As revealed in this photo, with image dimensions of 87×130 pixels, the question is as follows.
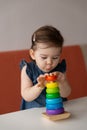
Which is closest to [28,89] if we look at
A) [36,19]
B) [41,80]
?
[41,80]

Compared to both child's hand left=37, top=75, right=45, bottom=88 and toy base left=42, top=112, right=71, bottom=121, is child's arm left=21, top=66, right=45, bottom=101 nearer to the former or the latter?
child's hand left=37, top=75, right=45, bottom=88

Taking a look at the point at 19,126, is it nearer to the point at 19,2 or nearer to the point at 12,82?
the point at 12,82

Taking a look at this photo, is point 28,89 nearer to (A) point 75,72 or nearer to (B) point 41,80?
(B) point 41,80

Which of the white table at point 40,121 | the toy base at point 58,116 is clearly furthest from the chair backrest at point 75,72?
the toy base at point 58,116

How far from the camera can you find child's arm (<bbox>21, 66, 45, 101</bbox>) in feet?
3.44

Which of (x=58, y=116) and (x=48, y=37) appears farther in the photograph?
(x=48, y=37)

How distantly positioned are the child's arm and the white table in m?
0.07

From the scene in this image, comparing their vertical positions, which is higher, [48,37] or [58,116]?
[48,37]

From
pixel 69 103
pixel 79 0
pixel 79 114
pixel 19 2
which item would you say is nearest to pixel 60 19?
pixel 79 0

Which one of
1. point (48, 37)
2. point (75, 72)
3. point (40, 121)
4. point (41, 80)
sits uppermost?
point (48, 37)

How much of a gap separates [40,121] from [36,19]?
1.12 metres

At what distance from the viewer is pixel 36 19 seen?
6.24ft

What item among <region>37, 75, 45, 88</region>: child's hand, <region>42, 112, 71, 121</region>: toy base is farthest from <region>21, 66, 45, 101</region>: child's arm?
<region>42, 112, 71, 121</region>: toy base

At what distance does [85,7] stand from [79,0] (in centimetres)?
8
